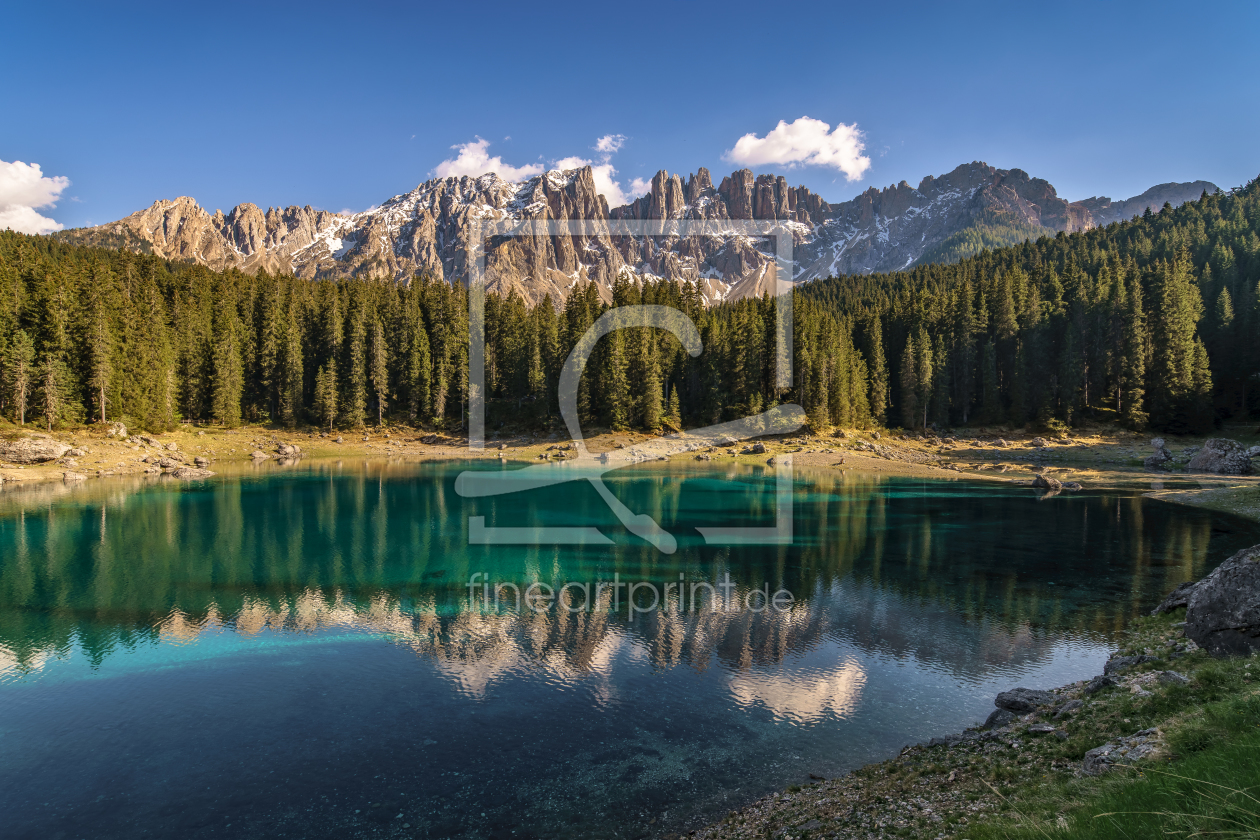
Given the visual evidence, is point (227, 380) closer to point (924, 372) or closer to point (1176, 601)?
point (1176, 601)

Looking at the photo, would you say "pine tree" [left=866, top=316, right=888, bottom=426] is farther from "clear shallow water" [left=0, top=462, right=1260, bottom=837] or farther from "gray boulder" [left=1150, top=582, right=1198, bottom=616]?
"gray boulder" [left=1150, top=582, right=1198, bottom=616]

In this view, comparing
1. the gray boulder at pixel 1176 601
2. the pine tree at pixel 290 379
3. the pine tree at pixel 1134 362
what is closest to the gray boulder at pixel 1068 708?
the gray boulder at pixel 1176 601

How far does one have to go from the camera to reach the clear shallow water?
1250 cm

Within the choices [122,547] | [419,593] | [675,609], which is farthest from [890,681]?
[122,547]

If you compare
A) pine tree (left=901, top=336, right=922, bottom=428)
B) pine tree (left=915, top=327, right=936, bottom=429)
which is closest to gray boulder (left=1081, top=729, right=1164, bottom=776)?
pine tree (left=915, top=327, right=936, bottom=429)

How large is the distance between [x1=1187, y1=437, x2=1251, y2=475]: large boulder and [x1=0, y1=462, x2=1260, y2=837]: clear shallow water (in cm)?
2656

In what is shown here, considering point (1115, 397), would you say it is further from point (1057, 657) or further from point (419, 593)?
point (419, 593)

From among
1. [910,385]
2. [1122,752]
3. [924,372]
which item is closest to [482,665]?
[1122,752]

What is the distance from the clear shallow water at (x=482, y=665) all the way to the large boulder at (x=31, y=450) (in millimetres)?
26647

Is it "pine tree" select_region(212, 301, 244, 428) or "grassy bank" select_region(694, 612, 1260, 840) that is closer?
"grassy bank" select_region(694, 612, 1260, 840)

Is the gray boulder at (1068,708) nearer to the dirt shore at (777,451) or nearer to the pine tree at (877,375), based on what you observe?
the dirt shore at (777,451)

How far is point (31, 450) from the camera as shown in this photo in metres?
58.5

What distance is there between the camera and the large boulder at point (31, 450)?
188 feet

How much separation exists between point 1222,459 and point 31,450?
115 meters
